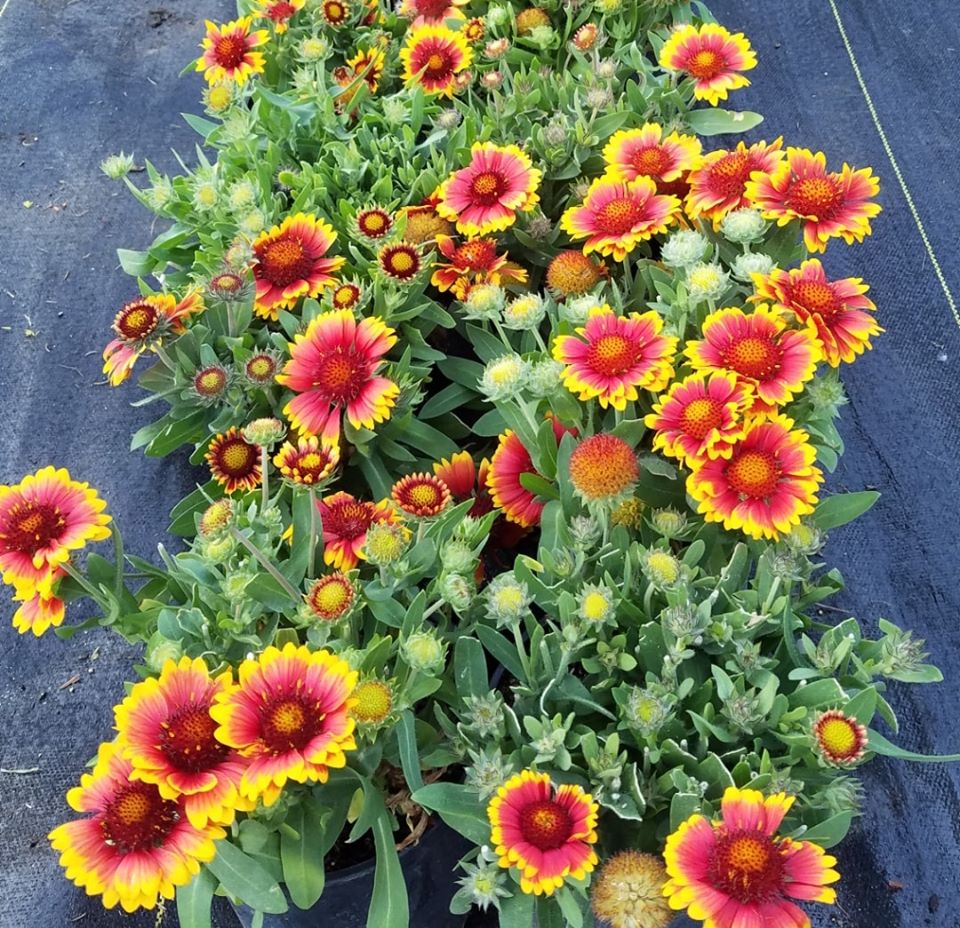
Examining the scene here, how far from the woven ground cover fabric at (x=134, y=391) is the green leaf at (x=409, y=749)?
2.56 ft

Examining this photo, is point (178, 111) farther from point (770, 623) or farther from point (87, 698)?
point (770, 623)

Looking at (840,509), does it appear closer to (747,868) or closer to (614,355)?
(614,355)

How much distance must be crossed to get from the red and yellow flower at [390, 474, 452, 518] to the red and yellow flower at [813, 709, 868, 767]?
0.55 meters

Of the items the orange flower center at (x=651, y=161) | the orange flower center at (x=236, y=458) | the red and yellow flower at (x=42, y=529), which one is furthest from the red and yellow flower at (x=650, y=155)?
the red and yellow flower at (x=42, y=529)

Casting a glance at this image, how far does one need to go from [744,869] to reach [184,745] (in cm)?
57

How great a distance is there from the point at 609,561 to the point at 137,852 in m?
0.66

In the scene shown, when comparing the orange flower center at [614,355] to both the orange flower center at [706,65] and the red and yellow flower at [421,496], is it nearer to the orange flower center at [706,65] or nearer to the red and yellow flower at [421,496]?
the red and yellow flower at [421,496]

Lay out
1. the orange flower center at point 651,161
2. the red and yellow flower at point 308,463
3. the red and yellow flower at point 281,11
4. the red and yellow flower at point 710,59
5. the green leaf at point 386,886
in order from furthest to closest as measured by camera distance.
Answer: the red and yellow flower at point 281,11 → the red and yellow flower at point 710,59 → the orange flower center at point 651,161 → the red and yellow flower at point 308,463 → the green leaf at point 386,886

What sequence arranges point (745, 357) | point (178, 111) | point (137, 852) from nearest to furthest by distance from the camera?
point (137, 852), point (745, 357), point (178, 111)

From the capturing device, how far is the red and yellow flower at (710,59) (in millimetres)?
1706

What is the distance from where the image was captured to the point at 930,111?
256 cm

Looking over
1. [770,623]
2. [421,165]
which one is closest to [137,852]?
[770,623]

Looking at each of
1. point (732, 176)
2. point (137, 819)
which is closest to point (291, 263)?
point (732, 176)

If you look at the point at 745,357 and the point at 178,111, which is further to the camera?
the point at 178,111
